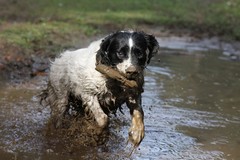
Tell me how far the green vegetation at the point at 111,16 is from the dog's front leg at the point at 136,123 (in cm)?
758

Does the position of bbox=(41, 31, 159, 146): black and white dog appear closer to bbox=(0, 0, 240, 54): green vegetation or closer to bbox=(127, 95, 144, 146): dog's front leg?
bbox=(127, 95, 144, 146): dog's front leg

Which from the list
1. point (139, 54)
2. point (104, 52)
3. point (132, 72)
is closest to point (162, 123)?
point (104, 52)

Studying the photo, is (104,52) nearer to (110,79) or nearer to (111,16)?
(110,79)

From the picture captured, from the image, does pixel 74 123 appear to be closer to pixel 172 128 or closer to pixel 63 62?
pixel 63 62

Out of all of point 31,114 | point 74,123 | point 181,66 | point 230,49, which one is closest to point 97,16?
point 230,49

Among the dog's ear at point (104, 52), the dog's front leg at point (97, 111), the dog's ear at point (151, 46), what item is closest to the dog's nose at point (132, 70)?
the dog's ear at point (104, 52)

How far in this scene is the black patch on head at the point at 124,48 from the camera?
5676mm

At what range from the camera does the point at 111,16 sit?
19.0m

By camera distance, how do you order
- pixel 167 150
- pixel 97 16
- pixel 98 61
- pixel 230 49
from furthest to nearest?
1. pixel 97 16
2. pixel 230 49
3. pixel 167 150
4. pixel 98 61

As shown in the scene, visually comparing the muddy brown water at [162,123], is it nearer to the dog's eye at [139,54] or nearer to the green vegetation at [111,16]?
the dog's eye at [139,54]

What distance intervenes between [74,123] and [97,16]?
12478 mm

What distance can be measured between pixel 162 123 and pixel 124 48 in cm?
260

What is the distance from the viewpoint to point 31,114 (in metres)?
8.03

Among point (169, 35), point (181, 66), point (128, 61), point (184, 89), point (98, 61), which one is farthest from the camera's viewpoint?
point (169, 35)
